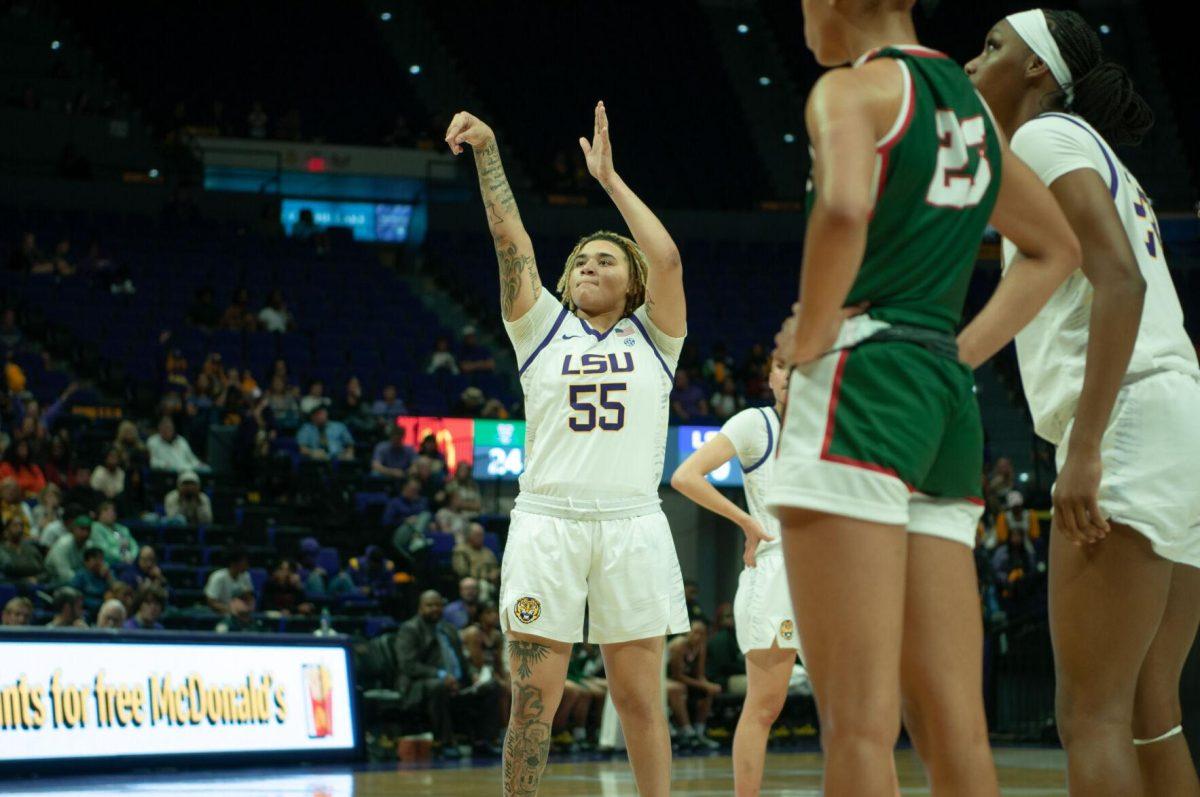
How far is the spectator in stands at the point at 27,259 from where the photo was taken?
71.8 feet

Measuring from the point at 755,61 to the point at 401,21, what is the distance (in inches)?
319

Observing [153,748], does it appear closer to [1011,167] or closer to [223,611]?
[223,611]

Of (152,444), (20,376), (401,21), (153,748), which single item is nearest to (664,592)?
(153,748)

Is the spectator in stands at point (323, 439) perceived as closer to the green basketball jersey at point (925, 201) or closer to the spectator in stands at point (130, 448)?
the spectator in stands at point (130, 448)

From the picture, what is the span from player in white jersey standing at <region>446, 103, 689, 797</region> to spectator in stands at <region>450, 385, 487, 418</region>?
1498cm

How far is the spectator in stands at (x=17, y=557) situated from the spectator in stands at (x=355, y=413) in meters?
6.53

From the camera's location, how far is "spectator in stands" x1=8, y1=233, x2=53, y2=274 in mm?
21891

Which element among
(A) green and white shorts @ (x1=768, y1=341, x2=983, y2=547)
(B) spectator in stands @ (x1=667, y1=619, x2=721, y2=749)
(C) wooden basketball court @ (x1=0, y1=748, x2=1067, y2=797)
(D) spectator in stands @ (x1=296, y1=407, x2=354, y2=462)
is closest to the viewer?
(A) green and white shorts @ (x1=768, y1=341, x2=983, y2=547)

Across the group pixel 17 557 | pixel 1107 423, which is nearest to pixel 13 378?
pixel 17 557

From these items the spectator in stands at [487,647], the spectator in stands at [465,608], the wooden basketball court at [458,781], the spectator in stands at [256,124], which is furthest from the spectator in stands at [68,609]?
the spectator in stands at [256,124]

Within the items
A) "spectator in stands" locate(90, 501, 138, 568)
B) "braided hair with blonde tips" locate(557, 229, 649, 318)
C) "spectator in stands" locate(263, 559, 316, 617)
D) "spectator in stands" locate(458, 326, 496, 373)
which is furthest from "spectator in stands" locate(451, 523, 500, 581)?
"braided hair with blonde tips" locate(557, 229, 649, 318)

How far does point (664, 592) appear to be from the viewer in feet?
17.6

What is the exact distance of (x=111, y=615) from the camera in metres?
12.5

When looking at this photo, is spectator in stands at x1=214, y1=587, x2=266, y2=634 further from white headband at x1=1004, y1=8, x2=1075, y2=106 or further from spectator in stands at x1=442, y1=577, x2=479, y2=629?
white headband at x1=1004, y1=8, x2=1075, y2=106
